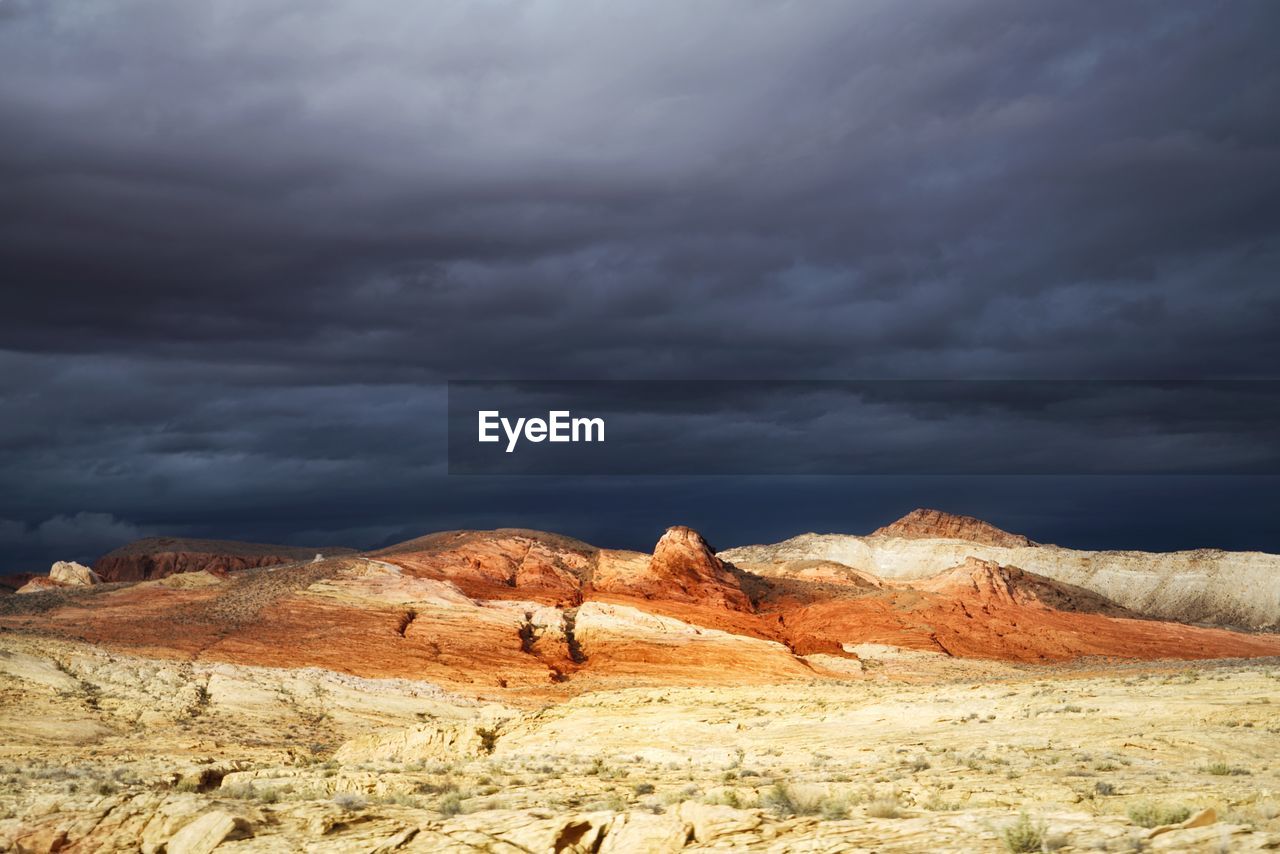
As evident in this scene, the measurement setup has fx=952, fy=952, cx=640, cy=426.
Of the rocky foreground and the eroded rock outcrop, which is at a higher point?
the rocky foreground

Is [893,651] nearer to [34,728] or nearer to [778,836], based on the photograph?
[34,728]

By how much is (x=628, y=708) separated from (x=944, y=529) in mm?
118281

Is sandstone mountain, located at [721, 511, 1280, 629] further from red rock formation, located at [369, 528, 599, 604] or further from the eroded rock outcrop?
the eroded rock outcrop

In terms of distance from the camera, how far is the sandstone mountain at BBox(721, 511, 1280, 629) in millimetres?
102875

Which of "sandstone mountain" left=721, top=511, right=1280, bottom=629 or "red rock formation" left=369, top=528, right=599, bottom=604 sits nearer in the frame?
"red rock formation" left=369, top=528, right=599, bottom=604

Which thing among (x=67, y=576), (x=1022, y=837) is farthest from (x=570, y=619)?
(x=67, y=576)

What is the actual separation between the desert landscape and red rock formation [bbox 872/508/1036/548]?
1245 inches

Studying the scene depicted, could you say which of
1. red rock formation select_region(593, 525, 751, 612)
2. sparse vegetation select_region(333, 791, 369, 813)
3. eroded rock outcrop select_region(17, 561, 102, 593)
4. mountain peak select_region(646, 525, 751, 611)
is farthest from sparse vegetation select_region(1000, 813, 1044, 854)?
eroded rock outcrop select_region(17, 561, 102, 593)

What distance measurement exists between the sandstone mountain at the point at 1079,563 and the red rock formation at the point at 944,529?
0.49ft

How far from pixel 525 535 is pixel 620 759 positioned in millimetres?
69173

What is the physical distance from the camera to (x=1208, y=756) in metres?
20.3

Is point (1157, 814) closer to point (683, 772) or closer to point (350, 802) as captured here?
point (683, 772)

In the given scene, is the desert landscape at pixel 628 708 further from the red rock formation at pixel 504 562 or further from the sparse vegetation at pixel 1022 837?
the red rock formation at pixel 504 562

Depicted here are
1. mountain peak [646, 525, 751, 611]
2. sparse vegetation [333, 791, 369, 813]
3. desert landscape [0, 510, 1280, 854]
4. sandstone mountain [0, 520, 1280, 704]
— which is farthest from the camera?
mountain peak [646, 525, 751, 611]
